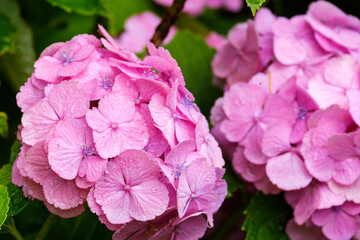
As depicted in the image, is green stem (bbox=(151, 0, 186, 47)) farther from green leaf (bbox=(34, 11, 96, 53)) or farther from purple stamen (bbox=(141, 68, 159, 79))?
green leaf (bbox=(34, 11, 96, 53))

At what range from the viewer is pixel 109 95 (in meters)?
0.78

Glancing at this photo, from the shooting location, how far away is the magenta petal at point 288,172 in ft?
3.20

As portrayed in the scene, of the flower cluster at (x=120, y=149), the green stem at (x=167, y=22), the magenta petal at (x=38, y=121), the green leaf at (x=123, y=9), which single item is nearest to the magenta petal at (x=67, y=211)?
the flower cluster at (x=120, y=149)

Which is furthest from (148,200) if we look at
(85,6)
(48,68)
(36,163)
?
(85,6)

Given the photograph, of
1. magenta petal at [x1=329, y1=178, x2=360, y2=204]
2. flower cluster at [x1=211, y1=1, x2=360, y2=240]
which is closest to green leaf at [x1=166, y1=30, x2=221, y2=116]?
flower cluster at [x1=211, y1=1, x2=360, y2=240]

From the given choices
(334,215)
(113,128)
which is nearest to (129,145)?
(113,128)

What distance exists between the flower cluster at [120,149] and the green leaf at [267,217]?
10.1 inches

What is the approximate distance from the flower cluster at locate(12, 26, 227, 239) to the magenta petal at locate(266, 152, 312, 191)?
0.61 feet

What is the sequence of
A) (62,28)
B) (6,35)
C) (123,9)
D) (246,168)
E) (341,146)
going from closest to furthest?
(341,146), (246,168), (6,35), (62,28), (123,9)

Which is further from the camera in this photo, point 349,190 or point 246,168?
point 246,168

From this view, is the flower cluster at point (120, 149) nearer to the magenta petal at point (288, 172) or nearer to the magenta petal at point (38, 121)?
the magenta petal at point (38, 121)

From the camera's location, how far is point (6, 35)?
4.07 feet

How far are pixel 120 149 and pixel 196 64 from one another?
68cm

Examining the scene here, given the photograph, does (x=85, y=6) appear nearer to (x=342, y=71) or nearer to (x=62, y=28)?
(x=62, y=28)
